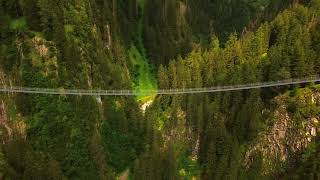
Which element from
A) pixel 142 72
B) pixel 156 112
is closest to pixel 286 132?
pixel 156 112

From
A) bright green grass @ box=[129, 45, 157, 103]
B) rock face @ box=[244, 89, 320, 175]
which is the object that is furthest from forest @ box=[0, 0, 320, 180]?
bright green grass @ box=[129, 45, 157, 103]

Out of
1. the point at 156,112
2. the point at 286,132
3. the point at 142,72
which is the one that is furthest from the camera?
the point at 142,72

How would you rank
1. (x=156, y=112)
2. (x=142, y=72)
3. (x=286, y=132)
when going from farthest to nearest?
(x=142, y=72), (x=156, y=112), (x=286, y=132)

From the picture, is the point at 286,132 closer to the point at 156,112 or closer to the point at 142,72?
the point at 156,112

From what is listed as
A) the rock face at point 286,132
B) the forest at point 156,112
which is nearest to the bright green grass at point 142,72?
the forest at point 156,112

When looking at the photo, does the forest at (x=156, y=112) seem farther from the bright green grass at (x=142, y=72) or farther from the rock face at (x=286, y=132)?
the bright green grass at (x=142, y=72)

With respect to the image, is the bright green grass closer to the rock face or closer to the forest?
the forest

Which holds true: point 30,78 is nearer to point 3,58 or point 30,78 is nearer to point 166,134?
point 3,58

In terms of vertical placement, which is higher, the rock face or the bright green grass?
the bright green grass
